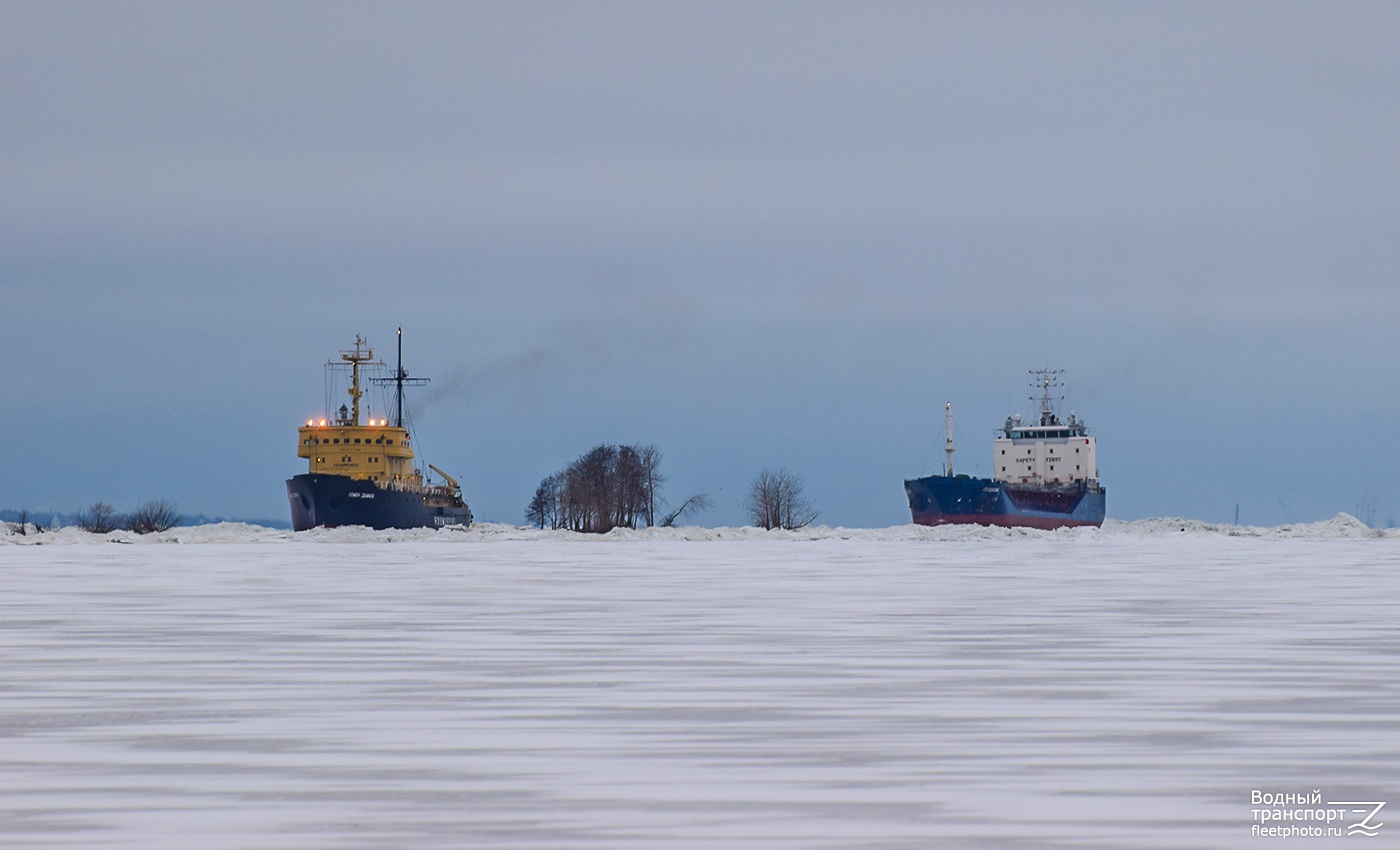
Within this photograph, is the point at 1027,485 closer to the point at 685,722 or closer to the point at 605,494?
the point at 605,494

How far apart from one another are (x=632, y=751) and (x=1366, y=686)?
541 centimetres

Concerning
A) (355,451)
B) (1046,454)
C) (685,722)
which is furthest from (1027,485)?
(685,722)

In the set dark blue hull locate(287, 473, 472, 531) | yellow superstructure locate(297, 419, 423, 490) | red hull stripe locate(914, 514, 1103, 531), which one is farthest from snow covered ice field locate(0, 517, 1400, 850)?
red hull stripe locate(914, 514, 1103, 531)

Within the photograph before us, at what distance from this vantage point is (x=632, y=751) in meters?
8.27

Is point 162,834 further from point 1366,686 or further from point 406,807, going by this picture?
point 1366,686

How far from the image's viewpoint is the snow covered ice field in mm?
6605

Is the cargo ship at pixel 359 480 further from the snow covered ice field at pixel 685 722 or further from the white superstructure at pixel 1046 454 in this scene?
the snow covered ice field at pixel 685 722

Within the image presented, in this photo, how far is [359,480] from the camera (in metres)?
89.2

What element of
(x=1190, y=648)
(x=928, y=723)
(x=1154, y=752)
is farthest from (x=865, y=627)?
(x=1154, y=752)

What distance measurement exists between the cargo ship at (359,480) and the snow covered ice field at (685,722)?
2693 inches

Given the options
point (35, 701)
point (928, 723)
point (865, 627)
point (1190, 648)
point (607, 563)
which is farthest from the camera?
point (607, 563)

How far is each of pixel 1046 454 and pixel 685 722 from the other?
10662 centimetres

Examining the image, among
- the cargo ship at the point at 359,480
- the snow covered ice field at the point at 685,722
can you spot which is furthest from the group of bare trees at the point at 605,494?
the snow covered ice field at the point at 685,722

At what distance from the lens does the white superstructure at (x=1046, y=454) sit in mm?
112500
